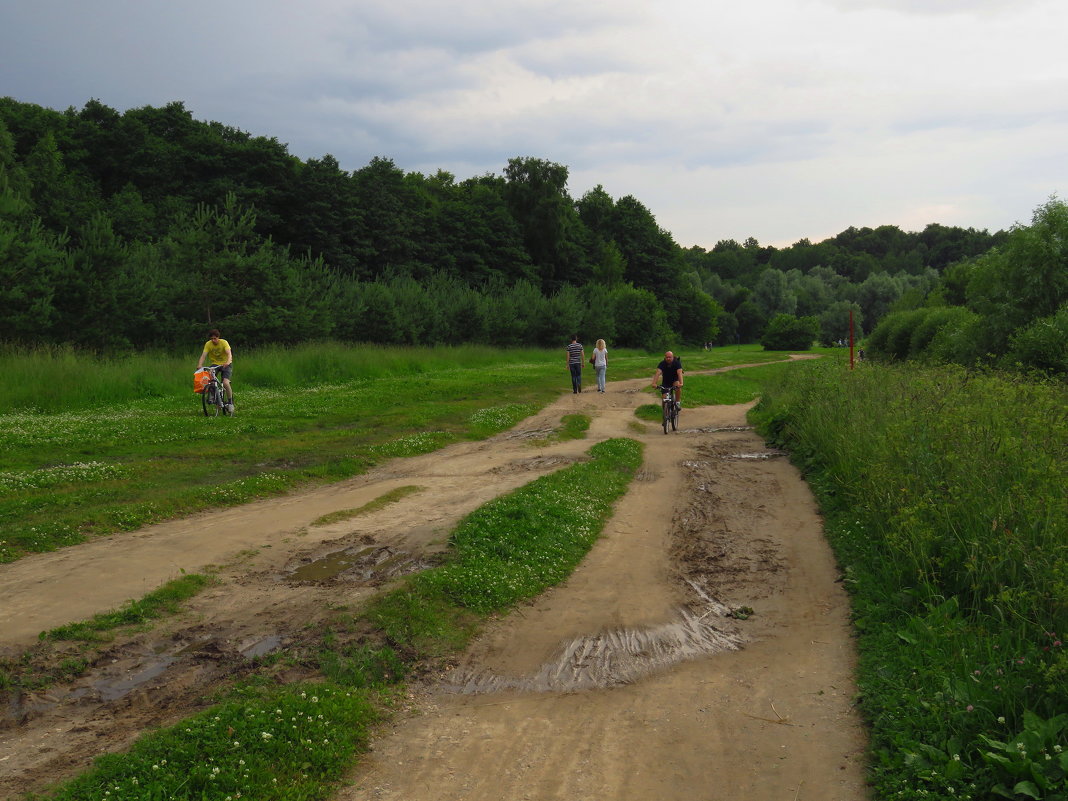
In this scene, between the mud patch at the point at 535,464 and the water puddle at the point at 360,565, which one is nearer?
the water puddle at the point at 360,565

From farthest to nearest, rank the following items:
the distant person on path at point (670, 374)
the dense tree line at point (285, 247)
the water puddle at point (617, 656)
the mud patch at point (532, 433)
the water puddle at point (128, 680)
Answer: the dense tree line at point (285, 247) < the distant person on path at point (670, 374) < the mud patch at point (532, 433) < the water puddle at point (617, 656) < the water puddle at point (128, 680)

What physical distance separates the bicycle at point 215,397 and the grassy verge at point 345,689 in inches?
436

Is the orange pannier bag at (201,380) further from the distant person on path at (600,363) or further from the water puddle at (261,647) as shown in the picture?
the water puddle at (261,647)

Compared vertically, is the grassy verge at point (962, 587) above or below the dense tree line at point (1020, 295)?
below

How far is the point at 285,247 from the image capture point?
40.9 meters

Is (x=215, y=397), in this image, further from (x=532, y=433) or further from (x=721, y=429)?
(x=721, y=429)

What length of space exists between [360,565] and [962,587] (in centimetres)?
615

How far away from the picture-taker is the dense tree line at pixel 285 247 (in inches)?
1253

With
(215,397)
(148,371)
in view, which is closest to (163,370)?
(148,371)

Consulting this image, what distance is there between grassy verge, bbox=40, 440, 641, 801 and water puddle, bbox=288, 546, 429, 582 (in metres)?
0.53

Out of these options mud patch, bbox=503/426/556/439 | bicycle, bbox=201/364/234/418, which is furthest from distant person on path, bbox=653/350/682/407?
bicycle, bbox=201/364/234/418

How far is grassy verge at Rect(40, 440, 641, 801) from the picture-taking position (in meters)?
4.71

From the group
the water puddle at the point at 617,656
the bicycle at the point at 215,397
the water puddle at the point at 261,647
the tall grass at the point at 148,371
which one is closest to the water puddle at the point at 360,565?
the water puddle at the point at 261,647

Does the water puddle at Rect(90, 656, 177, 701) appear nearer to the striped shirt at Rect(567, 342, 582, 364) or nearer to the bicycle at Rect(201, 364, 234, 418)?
the bicycle at Rect(201, 364, 234, 418)
